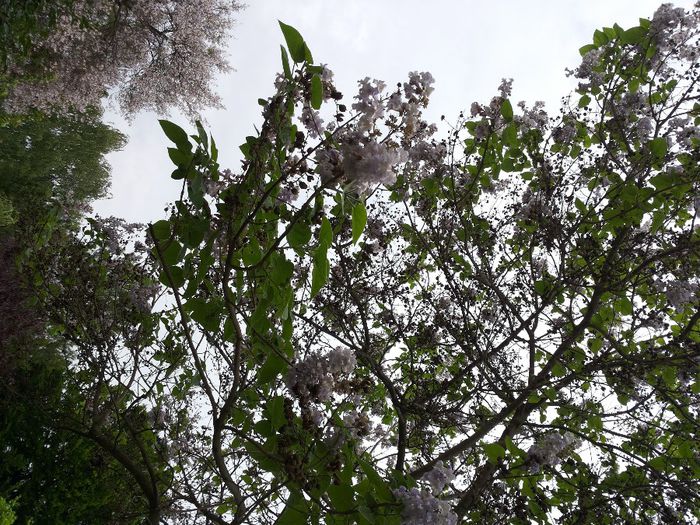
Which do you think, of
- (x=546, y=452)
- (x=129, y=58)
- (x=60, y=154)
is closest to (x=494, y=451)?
(x=546, y=452)

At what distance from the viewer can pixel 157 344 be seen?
13.3ft

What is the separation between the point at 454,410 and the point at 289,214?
1.71m

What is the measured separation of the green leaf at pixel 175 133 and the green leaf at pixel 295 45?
15.5 inches

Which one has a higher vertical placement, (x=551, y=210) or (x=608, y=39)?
(x=608, y=39)

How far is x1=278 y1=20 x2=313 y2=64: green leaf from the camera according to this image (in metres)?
1.43

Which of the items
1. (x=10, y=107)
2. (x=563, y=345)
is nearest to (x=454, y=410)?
(x=563, y=345)

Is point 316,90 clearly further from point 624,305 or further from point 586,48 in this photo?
point 624,305

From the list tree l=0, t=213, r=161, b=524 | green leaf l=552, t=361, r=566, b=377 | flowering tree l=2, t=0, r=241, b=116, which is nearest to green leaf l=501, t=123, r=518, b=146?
green leaf l=552, t=361, r=566, b=377

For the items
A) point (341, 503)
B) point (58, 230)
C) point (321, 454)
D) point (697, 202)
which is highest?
point (58, 230)

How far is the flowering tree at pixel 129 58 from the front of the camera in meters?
10.6

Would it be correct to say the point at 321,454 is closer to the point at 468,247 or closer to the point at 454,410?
the point at 454,410

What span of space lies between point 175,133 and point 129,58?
11758 mm

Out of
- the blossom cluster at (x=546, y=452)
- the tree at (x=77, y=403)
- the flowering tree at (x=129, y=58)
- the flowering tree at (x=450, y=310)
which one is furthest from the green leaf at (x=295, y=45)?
the flowering tree at (x=129, y=58)

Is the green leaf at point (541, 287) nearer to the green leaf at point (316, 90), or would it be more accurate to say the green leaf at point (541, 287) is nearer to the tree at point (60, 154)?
the green leaf at point (316, 90)
